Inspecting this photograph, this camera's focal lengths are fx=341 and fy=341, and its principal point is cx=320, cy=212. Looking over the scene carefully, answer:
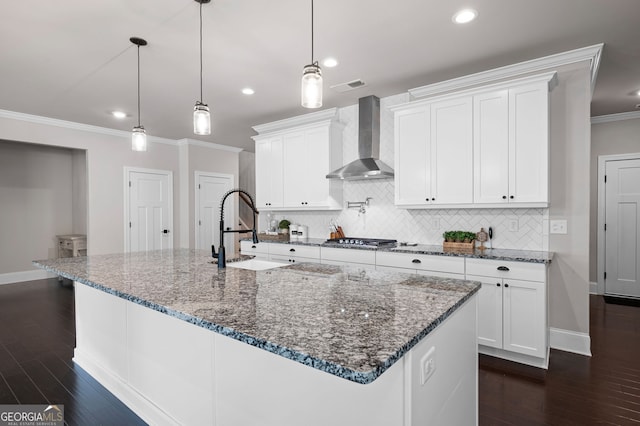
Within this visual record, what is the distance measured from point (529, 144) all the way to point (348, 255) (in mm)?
2040

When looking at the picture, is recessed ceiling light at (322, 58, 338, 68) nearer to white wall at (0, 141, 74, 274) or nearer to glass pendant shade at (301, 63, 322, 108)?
glass pendant shade at (301, 63, 322, 108)

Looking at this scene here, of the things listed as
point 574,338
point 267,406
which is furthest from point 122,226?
point 574,338

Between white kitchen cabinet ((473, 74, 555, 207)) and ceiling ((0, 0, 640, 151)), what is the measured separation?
0.37 metres

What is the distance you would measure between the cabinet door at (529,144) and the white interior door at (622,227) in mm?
3034

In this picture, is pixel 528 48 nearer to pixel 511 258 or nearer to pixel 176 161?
pixel 511 258

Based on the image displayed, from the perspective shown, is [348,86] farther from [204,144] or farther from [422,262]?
[204,144]

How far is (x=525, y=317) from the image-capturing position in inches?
110

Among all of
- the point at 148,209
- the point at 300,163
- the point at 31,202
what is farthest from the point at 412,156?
the point at 31,202

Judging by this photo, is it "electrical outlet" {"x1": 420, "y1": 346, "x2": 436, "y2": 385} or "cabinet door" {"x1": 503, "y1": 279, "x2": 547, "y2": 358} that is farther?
"cabinet door" {"x1": 503, "y1": 279, "x2": 547, "y2": 358}

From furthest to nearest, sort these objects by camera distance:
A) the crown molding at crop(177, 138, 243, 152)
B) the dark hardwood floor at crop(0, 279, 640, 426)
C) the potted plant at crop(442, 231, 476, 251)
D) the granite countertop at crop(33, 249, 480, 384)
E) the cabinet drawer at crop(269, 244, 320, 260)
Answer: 1. the crown molding at crop(177, 138, 243, 152)
2. the cabinet drawer at crop(269, 244, 320, 260)
3. the potted plant at crop(442, 231, 476, 251)
4. the dark hardwood floor at crop(0, 279, 640, 426)
5. the granite countertop at crop(33, 249, 480, 384)

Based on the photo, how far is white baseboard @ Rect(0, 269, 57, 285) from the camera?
5898mm

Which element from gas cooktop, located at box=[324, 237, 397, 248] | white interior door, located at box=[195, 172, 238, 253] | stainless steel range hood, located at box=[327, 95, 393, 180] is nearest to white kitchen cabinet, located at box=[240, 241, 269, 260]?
gas cooktop, located at box=[324, 237, 397, 248]

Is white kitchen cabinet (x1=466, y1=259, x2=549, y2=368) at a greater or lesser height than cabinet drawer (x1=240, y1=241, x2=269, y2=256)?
lesser

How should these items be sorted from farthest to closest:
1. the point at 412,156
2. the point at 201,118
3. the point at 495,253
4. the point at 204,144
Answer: the point at 204,144, the point at 412,156, the point at 495,253, the point at 201,118
